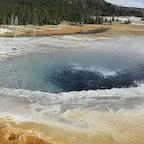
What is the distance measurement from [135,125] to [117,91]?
600 centimetres

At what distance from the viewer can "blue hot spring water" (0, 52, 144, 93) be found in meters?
24.0

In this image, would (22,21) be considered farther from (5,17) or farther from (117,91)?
(117,91)

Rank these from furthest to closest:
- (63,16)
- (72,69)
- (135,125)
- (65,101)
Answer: (63,16)
(72,69)
(65,101)
(135,125)

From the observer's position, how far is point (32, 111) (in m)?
17.9

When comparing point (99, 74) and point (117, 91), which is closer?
point (117, 91)

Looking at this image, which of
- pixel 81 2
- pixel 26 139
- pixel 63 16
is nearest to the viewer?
pixel 26 139

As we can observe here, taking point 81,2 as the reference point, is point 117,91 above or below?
below

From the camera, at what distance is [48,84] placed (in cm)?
2420

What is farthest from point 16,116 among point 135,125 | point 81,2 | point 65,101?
point 81,2

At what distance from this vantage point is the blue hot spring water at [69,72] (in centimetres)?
2402

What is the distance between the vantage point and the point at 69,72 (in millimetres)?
28656

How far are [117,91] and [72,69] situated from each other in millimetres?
8674

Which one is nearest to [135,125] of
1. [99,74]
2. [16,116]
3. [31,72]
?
[16,116]

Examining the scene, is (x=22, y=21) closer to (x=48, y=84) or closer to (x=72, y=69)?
(x=72, y=69)
